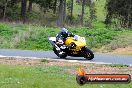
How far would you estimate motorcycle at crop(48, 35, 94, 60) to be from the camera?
19328 millimetres

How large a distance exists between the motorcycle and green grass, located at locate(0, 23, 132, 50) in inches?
353

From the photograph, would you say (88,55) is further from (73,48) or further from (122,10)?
(122,10)

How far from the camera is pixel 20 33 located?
1259 inches

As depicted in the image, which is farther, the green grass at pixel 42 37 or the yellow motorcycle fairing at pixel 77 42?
the green grass at pixel 42 37

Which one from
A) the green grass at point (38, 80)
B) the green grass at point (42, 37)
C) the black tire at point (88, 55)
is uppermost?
the green grass at point (38, 80)

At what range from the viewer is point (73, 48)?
19484 millimetres

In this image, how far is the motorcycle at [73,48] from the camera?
19.3m

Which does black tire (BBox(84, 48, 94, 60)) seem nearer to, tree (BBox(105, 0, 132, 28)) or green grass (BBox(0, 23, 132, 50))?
green grass (BBox(0, 23, 132, 50))

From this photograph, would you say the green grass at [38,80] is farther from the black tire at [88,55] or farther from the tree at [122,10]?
the tree at [122,10]

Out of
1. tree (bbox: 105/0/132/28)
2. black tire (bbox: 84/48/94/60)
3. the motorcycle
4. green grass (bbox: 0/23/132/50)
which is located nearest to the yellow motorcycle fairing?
the motorcycle

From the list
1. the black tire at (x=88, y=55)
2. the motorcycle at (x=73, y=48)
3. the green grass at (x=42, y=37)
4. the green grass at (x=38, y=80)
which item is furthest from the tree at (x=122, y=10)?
the green grass at (x=38, y=80)

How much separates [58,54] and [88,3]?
73.7 m

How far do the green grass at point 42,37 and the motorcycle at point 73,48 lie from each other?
8975 mm

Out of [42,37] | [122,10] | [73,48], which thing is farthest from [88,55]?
[122,10]
